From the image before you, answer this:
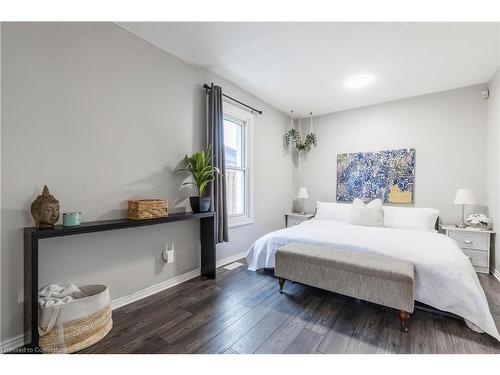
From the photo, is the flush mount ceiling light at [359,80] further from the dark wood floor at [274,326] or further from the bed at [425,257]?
the dark wood floor at [274,326]

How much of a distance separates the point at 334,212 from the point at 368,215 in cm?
57

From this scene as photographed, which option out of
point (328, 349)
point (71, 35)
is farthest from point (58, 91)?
point (328, 349)

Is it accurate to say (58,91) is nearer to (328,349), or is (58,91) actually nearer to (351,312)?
(328,349)

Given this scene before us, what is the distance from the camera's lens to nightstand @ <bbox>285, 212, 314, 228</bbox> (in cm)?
419

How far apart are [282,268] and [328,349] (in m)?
0.85

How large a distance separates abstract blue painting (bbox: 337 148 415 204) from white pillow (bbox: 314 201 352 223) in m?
0.47

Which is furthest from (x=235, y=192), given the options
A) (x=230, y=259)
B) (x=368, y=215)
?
(x=368, y=215)

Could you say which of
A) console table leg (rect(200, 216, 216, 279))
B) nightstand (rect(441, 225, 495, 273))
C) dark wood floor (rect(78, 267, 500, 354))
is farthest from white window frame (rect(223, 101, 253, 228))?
nightstand (rect(441, 225, 495, 273))

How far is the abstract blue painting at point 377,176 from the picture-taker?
11.8ft

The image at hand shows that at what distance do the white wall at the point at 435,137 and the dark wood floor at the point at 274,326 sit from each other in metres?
1.58

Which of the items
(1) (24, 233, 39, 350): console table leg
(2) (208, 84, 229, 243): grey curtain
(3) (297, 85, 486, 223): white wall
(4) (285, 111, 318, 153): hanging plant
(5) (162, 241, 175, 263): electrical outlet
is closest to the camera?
(1) (24, 233, 39, 350): console table leg

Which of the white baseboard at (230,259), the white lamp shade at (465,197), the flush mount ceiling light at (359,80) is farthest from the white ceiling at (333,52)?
the white baseboard at (230,259)

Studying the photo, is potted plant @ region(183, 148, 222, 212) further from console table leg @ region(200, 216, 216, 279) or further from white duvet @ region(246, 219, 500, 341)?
white duvet @ region(246, 219, 500, 341)
